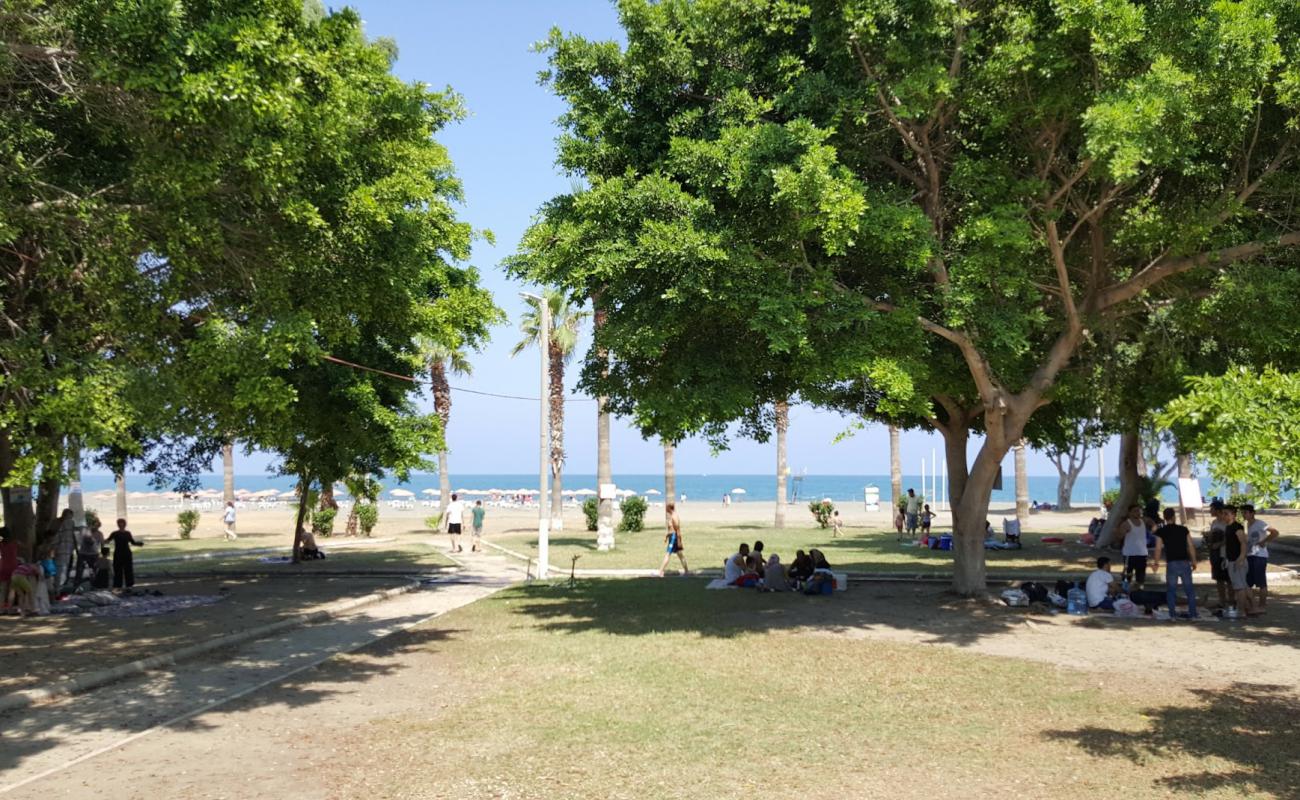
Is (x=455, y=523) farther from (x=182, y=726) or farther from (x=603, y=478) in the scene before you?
(x=182, y=726)

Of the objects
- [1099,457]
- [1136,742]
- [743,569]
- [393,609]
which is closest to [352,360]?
[393,609]

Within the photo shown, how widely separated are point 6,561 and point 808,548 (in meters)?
21.4

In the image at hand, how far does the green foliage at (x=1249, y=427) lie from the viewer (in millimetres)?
5844

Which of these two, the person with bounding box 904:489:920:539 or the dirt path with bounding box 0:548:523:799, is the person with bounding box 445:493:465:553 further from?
the dirt path with bounding box 0:548:523:799

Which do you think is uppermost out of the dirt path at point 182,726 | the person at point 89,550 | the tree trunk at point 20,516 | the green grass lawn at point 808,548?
the tree trunk at point 20,516

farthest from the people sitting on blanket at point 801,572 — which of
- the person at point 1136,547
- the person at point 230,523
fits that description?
the person at point 230,523

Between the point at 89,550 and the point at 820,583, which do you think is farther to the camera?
the point at 89,550

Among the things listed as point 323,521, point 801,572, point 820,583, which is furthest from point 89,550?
point 323,521

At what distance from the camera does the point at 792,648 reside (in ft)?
42.9

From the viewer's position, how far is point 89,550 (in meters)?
21.1

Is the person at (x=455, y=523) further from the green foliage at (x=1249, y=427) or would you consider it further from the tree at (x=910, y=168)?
the green foliage at (x=1249, y=427)

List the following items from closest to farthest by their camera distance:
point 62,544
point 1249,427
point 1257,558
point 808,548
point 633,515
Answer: point 1249,427, point 1257,558, point 62,544, point 808,548, point 633,515

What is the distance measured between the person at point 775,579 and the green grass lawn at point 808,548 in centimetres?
474

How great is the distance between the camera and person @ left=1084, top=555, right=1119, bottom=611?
16141 mm
